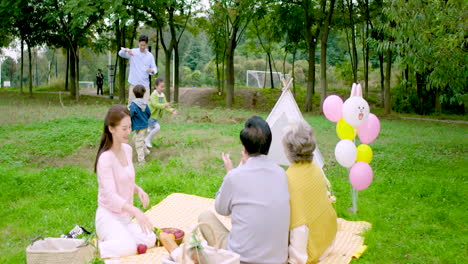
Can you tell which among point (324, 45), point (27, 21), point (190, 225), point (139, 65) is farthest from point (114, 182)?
point (27, 21)

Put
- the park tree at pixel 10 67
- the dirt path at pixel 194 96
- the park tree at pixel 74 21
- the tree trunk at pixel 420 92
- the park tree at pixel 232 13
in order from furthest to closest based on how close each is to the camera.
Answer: the park tree at pixel 10 67, the dirt path at pixel 194 96, the tree trunk at pixel 420 92, the park tree at pixel 232 13, the park tree at pixel 74 21

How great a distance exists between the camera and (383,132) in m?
15.1

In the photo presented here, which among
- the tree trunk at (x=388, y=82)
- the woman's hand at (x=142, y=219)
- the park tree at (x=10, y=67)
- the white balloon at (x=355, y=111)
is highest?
the park tree at (x=10, y=67)

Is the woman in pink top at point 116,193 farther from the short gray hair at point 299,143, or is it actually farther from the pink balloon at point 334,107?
the pink balloon at point 334,107

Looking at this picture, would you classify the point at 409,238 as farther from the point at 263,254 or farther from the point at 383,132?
the point at 383,132

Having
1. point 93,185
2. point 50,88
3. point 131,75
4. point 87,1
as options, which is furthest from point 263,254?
point 50,88

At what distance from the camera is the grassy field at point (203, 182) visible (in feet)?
17.9

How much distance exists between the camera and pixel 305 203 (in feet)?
13.7

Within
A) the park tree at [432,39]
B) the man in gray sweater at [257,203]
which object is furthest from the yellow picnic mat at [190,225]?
the park tree at [432,39]

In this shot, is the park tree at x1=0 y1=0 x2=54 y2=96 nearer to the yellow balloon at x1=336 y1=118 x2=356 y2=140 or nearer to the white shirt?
the white shirt

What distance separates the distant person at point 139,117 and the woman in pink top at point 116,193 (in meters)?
4.17

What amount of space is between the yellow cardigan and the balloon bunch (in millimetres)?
1622

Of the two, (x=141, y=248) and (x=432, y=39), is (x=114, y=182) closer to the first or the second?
(x=141, y=248)

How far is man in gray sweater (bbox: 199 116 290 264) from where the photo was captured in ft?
12.4
